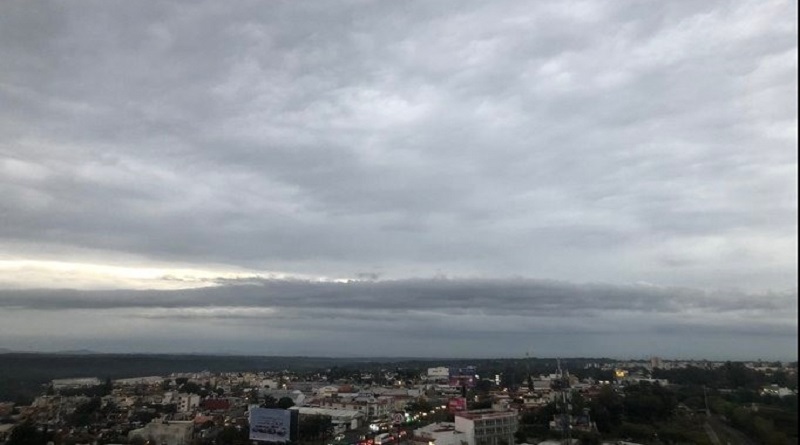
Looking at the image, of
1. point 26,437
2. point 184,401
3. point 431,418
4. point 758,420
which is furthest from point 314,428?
point 758,420

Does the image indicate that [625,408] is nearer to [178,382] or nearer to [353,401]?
[353,401]

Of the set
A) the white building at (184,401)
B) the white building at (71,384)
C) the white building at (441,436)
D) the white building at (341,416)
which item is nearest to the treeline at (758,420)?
the white building at (441,436)

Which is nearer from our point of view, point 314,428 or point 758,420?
point 758,420

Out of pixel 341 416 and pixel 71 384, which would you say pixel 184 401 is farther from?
pixel 71 384

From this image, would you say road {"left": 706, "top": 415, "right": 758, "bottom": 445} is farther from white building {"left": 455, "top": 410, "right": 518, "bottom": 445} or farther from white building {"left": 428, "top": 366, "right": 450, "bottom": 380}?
white building {"left": 428, "top": 366, "right": 450, "bottom": 380}

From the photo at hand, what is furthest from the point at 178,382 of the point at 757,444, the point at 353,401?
the point at 757,444

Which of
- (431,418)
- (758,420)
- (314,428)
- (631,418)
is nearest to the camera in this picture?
(758,420)

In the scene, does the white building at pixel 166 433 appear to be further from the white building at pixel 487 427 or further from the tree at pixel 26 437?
the white building at pixel 487 427
